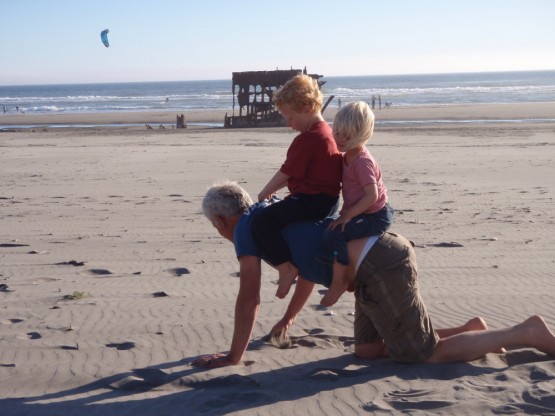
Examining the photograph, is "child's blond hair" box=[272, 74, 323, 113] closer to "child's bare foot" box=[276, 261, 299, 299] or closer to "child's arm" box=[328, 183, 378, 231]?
"child's arm" box=[328, 183, 378, 231]

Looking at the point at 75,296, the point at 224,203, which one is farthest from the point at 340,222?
the point at 75,296

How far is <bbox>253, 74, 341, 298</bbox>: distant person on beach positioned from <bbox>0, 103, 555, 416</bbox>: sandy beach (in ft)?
2.64

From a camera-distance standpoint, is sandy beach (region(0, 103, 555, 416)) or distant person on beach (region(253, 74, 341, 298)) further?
distant person on beach (region(253, 74, 341, 298))

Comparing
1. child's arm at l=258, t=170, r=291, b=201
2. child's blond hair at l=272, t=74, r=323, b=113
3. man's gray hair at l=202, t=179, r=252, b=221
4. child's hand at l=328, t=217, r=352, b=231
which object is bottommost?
child's hand at l=328, t=217, r=352, b=231

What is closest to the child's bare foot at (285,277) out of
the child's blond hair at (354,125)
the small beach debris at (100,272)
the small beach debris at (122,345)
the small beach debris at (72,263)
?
the child's blond hair at (354,125)

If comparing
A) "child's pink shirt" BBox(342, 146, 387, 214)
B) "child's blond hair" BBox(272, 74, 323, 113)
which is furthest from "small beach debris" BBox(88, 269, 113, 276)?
"child's pink shirt" BBox(342, 146, 387, 214)

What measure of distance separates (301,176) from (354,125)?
0.46 meters

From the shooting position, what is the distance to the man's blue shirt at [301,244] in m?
4.91

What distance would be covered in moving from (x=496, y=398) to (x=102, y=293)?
3752 mm

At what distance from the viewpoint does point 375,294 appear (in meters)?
4.85

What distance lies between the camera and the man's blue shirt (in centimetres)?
491

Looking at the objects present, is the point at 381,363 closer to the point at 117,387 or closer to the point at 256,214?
the point at 256,214

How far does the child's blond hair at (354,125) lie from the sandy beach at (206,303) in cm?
139

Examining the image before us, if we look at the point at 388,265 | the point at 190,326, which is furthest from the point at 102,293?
the point at 388,265
